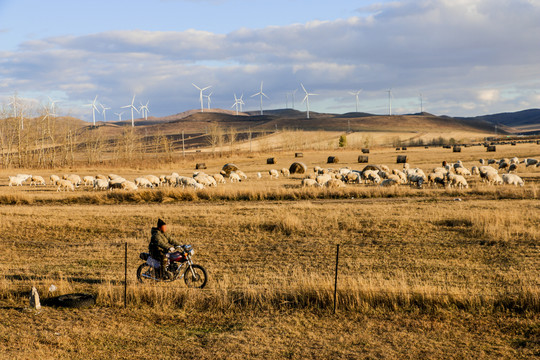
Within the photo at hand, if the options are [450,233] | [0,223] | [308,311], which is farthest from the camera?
[0,223]

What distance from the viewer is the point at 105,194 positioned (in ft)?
107

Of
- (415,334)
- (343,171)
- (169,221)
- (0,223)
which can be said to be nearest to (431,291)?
(415,334)

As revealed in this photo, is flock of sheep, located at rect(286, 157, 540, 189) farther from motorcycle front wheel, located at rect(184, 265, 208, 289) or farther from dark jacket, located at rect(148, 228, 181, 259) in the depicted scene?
dark jacket, located at rect(148, 228, 181, 259)

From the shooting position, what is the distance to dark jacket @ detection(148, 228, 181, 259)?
1193cm

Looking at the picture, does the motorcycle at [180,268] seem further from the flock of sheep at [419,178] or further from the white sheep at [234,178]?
the white sheep at [234,178]

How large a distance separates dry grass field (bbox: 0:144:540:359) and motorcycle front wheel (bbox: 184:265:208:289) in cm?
34

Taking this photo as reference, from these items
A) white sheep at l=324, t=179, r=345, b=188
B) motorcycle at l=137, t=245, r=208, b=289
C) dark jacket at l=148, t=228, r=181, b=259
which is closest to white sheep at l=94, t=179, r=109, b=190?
white sheep at l=324, t=179, r=345, b=188

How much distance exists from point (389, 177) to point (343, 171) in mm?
6802

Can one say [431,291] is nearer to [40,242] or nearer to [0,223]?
[40,242]

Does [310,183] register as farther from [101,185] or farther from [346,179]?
[101,185]

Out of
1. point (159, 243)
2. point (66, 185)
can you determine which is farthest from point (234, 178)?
point (159, 243)

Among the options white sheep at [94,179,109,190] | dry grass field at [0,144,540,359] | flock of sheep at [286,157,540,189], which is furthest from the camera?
white sheep at [94,179,109,190]

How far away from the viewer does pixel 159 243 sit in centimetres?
1190

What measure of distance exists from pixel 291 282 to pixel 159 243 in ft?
11.4
